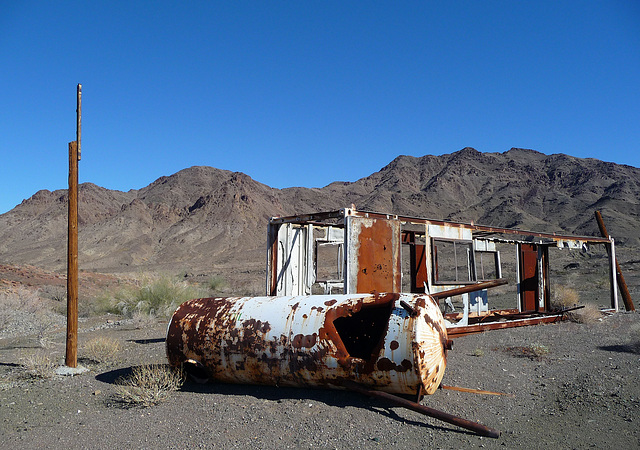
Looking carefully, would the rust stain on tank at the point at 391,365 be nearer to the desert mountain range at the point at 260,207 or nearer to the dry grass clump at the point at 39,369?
the dry grass clump at the point at 39,369

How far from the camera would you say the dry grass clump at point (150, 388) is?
589 centimetres

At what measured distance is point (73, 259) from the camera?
796 cm

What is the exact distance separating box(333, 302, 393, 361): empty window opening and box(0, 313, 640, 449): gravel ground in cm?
66

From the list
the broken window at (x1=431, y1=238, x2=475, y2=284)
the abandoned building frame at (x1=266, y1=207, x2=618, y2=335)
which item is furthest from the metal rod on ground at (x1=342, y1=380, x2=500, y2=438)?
the broken window at (x1=431, y1=238, x2=475, y2=284)

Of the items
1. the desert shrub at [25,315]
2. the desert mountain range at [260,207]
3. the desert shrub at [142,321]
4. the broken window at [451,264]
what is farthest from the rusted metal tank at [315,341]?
the desert mountain range at [260,207]

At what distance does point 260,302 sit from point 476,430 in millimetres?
3142

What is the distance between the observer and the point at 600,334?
35.3 feet

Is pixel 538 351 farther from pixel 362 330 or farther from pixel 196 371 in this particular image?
pixel 196 371

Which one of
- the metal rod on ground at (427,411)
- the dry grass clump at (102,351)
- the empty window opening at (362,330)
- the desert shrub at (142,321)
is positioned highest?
Result: the empty window opening at (362,330)

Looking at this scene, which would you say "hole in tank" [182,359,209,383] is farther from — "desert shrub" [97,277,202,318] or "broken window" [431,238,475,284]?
"desert shrub" [97,277,202,318]

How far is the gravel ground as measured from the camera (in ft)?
15.5

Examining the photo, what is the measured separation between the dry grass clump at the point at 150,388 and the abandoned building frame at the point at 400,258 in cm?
369

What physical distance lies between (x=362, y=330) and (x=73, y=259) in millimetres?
4979

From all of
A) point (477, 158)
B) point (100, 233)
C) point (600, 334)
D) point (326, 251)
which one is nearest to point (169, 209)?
point (100, 233)
